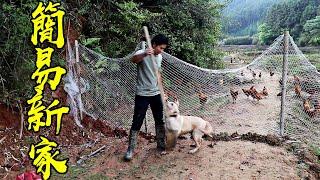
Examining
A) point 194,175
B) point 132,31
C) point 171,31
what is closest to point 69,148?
point 194,175

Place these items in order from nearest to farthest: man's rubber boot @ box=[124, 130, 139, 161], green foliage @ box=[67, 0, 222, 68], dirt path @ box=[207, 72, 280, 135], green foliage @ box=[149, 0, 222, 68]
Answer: man's rubber boot @ box=[124, 130, 139, 161]
dirt path @ box=[207, 72, 280, 135]
green foliage @ box=[67, 0, 222, 68]
green foliage @ box=[149, 0, 222, 68]

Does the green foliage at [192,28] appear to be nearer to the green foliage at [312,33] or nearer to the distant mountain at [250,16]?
the green foliage at [312,33]

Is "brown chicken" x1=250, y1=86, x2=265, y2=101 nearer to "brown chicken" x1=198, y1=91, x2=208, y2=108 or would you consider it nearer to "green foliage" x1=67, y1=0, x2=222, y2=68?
"green foliage" x1=67, y1=0, x2=222, y2=68

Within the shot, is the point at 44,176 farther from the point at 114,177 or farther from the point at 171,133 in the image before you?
the point at 171,133

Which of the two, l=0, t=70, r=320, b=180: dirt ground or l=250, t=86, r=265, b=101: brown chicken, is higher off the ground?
l=0, t=70, r=320, b=180: dirt ground

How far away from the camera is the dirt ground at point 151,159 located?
12.8 ft

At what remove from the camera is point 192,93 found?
22.4 feet

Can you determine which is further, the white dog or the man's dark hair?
the white dog

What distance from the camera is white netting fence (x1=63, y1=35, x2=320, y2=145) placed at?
584cm

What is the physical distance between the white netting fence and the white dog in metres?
1.11

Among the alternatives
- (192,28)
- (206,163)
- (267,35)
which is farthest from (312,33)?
(206,163)

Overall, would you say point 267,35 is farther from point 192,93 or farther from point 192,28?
point 192,93

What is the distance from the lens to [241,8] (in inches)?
2697

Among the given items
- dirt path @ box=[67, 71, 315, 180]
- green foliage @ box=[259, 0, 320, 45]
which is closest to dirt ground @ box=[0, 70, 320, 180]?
dirt path @ box=[67, 71, 315, 180]
